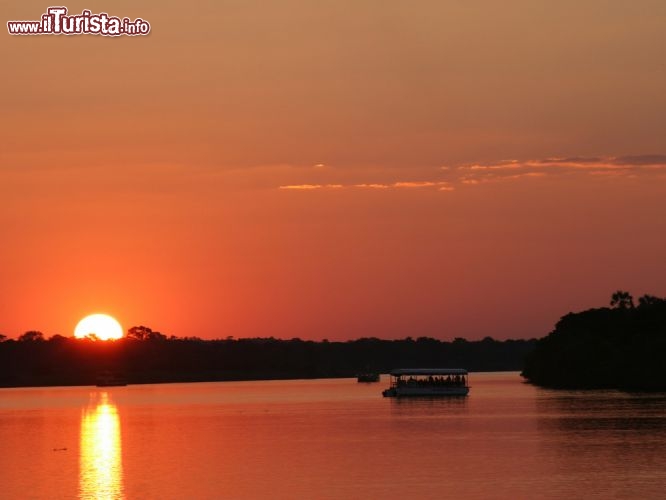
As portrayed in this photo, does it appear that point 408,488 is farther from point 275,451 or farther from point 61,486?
point 275,451

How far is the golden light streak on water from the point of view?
285 ft

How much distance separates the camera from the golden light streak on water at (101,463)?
86.9 meters

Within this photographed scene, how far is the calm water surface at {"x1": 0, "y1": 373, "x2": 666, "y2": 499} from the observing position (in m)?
84.4

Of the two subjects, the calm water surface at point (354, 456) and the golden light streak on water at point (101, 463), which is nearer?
the calm water surface at point (354, 456)

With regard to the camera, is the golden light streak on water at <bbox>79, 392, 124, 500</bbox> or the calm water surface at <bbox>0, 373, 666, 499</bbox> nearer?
the calm water surface at <bbox>0, 373, 666, 499</bbox>

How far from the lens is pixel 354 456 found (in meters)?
108

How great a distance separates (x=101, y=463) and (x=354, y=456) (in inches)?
841

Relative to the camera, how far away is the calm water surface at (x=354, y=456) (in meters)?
84.4

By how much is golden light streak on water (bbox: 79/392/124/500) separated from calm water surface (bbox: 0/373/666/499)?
0.17 m

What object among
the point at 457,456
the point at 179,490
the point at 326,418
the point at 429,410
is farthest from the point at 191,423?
the point at 179,490

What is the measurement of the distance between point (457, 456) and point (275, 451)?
1870 centimetres

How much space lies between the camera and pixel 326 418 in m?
172

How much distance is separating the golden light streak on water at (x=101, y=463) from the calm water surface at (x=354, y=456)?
0.57 feet

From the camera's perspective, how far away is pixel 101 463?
109 metres
